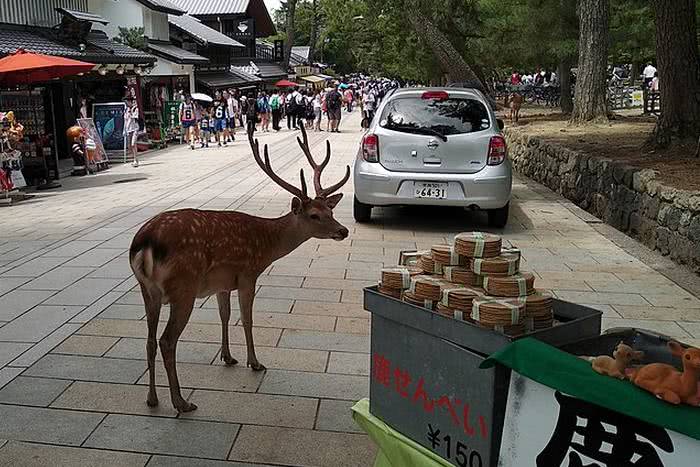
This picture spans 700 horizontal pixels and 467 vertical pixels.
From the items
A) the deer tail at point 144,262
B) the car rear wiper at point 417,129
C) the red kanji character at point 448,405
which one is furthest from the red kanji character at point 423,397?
the car rear wiper at point 417,129

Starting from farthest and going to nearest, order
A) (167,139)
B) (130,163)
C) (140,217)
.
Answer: (167,139), (130,163), (140,217)

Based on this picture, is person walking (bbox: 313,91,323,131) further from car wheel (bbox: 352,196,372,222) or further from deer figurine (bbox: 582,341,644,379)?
deer figurine (bbox: 582,341,644,379)

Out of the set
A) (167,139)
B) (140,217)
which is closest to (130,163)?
(167,139)

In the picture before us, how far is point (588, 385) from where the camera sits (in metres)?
1.86

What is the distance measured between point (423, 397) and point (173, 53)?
23.8 metres

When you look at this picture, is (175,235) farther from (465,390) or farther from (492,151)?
(492,151)

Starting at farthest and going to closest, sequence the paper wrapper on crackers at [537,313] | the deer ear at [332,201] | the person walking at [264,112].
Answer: the person walking at [264,112] < the deer ear at [332,201] < the paper wrapper on crackers at [537,313]

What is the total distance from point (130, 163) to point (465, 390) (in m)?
16.0

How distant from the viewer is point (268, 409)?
369 centimetres

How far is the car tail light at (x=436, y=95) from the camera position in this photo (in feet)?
27.6

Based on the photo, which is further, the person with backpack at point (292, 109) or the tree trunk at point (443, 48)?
the person with backpack at point (292, 109)

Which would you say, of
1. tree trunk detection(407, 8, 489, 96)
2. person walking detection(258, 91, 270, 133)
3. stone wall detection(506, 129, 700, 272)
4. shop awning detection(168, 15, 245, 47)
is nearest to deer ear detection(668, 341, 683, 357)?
stone wall detection(506, 129, 700, 272)

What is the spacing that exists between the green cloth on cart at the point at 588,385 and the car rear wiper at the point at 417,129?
242 inches

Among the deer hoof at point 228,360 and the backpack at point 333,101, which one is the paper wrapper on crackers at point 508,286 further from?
the backpack at point 333,101
